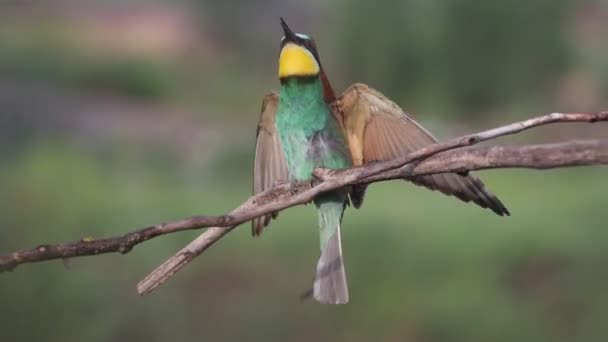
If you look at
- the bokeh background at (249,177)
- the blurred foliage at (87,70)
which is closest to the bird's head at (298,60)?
the bokeh background at (249,177)

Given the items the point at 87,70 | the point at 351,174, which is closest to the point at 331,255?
the point at 351,174

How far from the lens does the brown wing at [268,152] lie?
1.30m

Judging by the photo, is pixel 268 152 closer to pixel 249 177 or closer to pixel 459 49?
pixel 249 177

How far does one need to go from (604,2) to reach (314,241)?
3.66 m

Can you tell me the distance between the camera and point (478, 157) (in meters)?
0.70

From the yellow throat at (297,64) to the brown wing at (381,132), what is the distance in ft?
0.18

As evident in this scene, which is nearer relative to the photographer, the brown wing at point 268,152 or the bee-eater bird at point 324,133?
the bee-eater bird at point 324,133

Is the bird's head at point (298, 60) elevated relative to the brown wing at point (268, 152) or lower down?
elevated

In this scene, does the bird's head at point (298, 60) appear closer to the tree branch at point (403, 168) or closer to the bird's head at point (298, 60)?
the bird's head at point (298, 60)

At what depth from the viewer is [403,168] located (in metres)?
0.74

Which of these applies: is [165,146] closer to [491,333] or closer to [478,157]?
[491,333]

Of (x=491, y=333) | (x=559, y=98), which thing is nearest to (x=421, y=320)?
(x=491, y=333)

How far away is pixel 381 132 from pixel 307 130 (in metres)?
0.13

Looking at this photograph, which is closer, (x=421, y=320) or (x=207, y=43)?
(x=421, y=320)
